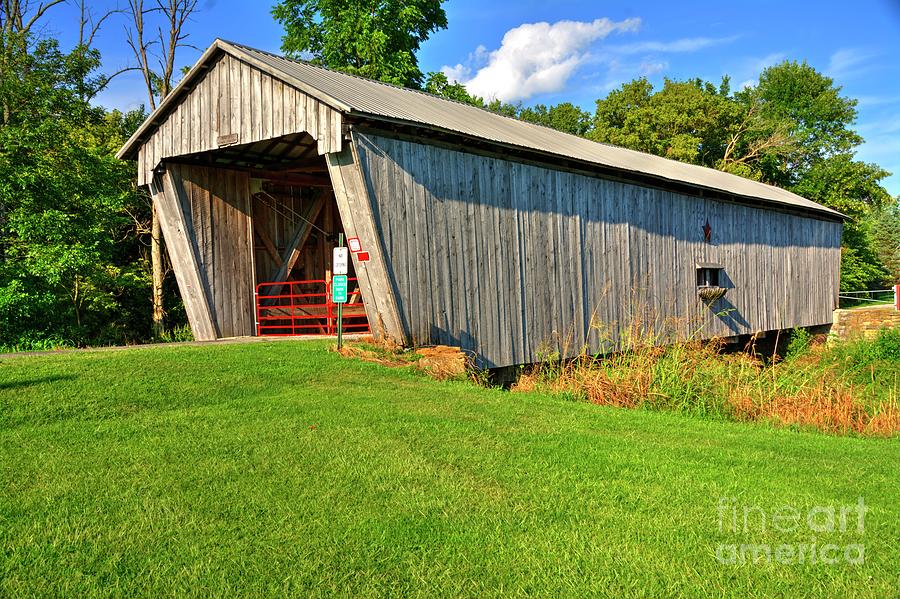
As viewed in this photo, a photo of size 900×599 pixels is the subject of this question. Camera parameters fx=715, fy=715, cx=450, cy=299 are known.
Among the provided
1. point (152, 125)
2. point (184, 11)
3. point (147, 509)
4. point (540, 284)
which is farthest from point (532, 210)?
point (184, 11)

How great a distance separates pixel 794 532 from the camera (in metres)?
4.08

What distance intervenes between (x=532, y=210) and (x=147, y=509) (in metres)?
9.13

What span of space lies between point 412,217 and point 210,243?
4667mm

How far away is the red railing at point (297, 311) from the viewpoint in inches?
525

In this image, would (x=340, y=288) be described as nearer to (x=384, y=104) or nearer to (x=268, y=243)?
(x=384, y=104)

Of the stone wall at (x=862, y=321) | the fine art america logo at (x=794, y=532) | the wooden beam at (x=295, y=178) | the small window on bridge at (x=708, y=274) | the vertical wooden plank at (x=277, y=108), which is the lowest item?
the stone wall at (x=862, y=321)

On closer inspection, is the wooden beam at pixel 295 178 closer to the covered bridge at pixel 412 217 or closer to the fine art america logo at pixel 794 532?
the covered bridge at pixel 412 217

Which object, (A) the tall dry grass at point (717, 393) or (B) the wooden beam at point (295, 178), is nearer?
(A) the tall dry grass at point (717, 393)

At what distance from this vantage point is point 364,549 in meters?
3.75

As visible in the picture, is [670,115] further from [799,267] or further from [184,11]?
[184,11]

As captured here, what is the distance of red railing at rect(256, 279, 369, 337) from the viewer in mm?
13328

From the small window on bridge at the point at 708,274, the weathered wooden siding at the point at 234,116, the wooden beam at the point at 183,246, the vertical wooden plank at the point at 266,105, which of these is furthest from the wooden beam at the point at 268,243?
the small window on bridge at the point at 708,274

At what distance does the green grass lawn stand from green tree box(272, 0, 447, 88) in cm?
1924

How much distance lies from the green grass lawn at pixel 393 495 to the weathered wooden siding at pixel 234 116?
4240mm
